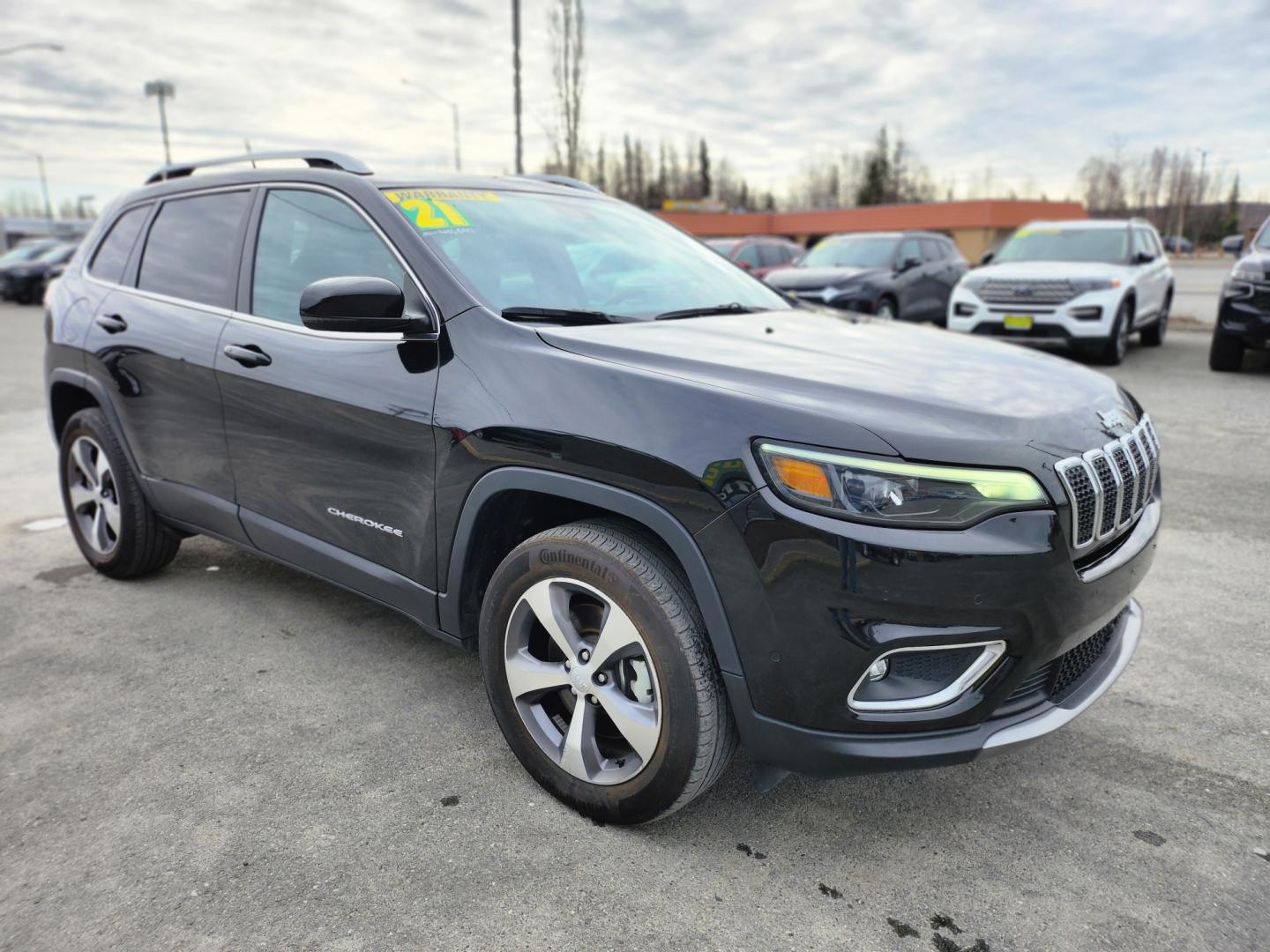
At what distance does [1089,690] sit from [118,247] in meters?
4.18

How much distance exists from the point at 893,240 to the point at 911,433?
1177 cm

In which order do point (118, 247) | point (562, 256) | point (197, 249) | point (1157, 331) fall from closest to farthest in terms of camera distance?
point (562, 256), point (197, 249), point (118, 247), point (1157, 331)

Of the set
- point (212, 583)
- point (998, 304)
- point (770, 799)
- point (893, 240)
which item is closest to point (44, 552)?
point (212, 583)

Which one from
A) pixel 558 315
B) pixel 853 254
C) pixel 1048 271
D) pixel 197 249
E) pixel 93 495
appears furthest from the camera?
pixel 853 254

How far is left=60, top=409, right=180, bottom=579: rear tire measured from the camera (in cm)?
388

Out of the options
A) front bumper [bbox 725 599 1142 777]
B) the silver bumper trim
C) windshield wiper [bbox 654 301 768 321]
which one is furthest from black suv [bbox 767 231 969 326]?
front bumper [bbox 725 599 1142 777]

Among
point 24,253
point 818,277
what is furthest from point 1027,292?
point 24,253

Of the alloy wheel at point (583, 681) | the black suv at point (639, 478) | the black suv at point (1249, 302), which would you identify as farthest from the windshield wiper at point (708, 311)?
the black suv at point (1249, 302)

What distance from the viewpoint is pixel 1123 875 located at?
2.19 metres

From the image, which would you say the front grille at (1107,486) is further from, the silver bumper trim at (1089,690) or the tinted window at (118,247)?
the tinted window at (118,247)

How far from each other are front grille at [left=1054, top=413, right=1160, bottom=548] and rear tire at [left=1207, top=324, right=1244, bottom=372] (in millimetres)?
8562

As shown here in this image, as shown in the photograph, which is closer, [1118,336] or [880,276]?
[1118,336]

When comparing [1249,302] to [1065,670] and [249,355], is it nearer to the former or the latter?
[1065,670]

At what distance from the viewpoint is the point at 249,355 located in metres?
3.13
